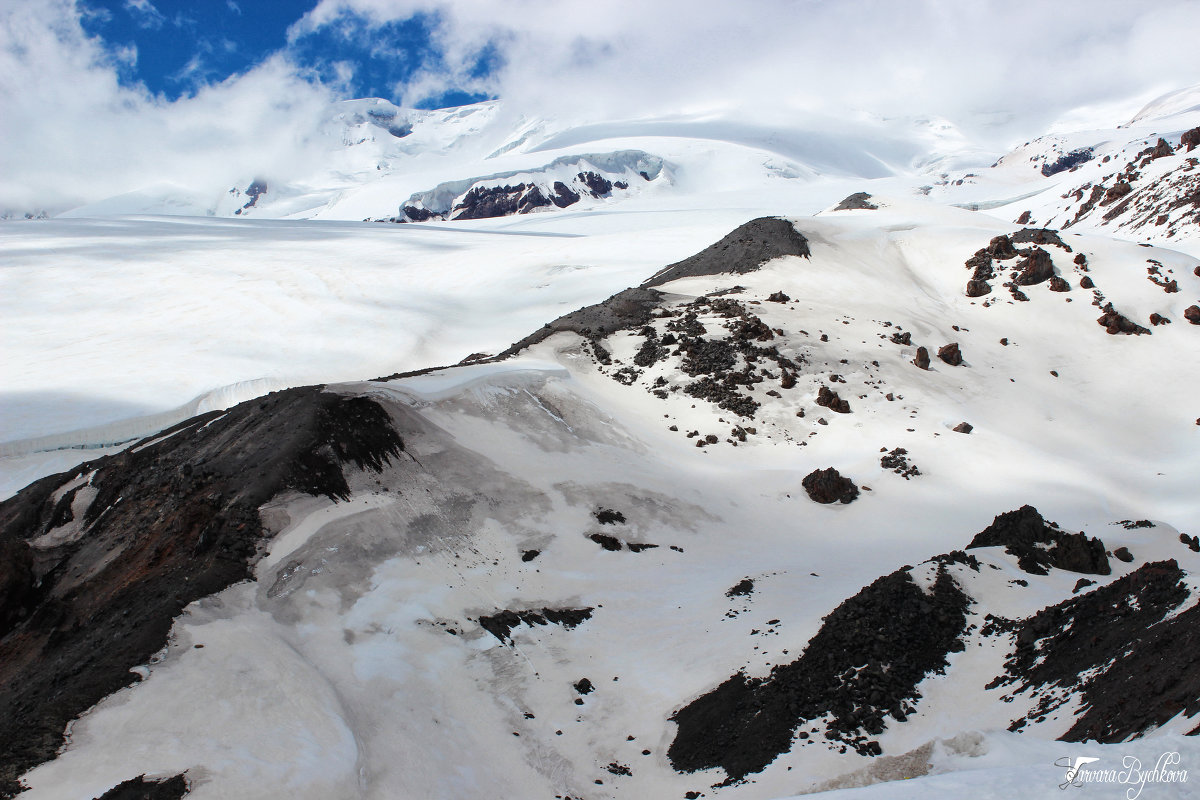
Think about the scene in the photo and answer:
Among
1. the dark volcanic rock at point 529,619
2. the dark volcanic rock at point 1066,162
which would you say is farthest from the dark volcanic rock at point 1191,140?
the dark volcanic rock at point 1066,162

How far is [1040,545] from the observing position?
550 inches

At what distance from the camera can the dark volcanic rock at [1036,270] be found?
30.8 m

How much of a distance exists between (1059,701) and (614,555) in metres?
8.13

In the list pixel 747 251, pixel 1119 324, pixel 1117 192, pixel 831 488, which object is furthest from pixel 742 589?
pixel 1117 192

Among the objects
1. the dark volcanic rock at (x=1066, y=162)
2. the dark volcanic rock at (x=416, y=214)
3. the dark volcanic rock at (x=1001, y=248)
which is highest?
the dark volcanic rock at (x=416, y=214)

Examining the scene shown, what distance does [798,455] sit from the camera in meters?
21.2

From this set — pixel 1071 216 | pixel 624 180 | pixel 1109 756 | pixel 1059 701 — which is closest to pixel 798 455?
pixel 1059 701

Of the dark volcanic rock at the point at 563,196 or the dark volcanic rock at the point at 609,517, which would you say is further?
the dark volcanic rock at the point at 563,196

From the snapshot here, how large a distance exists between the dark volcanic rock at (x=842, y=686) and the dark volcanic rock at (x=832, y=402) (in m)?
11.2

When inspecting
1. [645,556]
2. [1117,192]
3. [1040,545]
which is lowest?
[1040,545]

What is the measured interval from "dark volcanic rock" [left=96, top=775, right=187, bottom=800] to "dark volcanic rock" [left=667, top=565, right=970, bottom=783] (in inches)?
233

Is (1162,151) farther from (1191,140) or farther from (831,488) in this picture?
(831,488)

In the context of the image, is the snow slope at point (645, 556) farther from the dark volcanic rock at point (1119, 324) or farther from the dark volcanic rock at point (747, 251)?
the dark volcanic rock at point (747, 251)

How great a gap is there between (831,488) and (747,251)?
16772 millimetres
